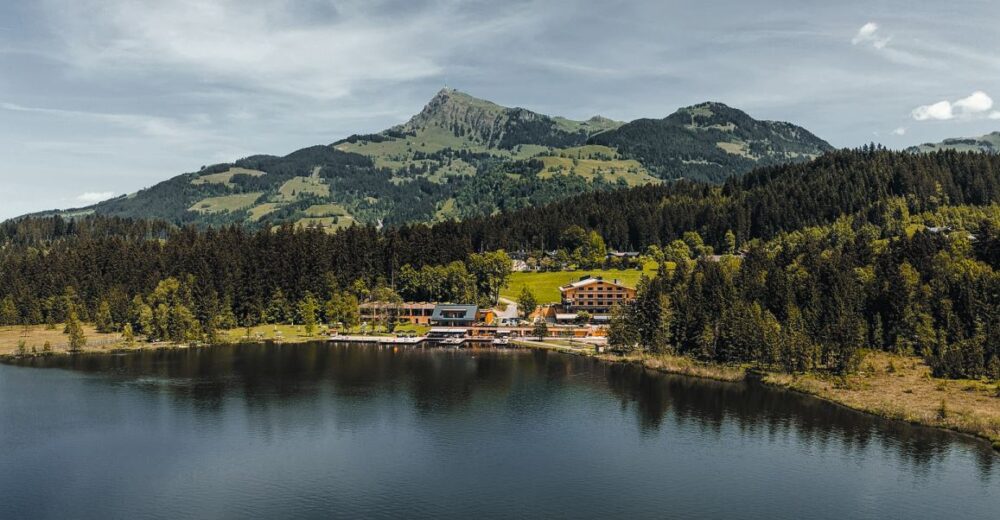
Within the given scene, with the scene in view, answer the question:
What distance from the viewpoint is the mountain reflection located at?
79.9m

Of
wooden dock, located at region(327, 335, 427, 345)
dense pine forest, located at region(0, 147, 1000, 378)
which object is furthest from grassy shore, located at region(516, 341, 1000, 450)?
wooden dock, located at region(327, 335, 427, 345)

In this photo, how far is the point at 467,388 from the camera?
10475cm

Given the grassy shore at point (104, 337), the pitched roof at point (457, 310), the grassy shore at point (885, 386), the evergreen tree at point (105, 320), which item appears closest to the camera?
the grassy shore at point (885, 386)

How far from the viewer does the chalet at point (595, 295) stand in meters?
171

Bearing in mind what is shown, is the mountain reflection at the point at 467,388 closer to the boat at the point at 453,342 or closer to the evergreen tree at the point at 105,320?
the boat at the point at 453,342

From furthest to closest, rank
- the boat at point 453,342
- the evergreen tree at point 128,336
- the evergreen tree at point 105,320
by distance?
the evergreen tree at point 105,320, the boat at point 453,342, the evergreen tree at point 128,336

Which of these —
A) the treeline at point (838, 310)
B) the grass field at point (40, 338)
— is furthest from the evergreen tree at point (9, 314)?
the treeline at point (838, 310)

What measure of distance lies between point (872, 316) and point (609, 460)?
70.6m

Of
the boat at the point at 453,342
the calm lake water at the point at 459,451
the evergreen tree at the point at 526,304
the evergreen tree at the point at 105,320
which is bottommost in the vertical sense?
the calm lake water at the point at 459,451

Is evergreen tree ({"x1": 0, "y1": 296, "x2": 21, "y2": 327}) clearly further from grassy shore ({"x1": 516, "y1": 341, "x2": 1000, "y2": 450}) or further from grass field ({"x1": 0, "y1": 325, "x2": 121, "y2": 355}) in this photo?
grassy shore ({"x1": 516, "y1": 341, "x2": 1000, "y2": 450})

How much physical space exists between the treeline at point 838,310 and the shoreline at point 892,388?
11.0 ft

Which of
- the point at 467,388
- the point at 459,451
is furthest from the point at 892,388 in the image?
the point at 459,451

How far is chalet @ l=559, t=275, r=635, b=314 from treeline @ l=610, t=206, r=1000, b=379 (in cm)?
2270

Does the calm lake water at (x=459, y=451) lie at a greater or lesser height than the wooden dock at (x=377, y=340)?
lesser
